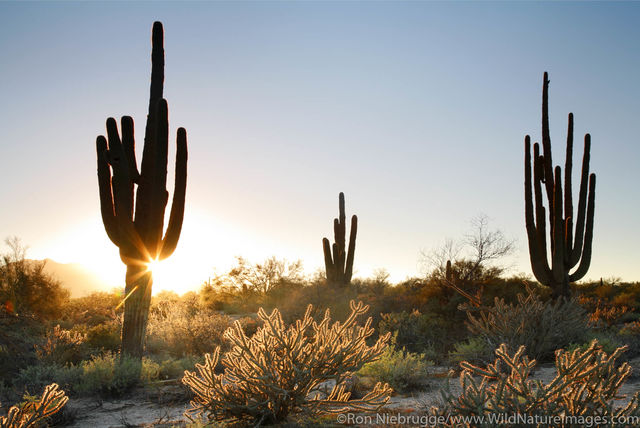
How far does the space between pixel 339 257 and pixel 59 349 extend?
45.2 ft

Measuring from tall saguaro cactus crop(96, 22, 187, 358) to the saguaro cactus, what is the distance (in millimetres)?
12360

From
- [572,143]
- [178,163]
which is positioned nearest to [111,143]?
[178,163]

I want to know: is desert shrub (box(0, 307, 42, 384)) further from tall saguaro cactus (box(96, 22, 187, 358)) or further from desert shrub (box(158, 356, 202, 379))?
desert shrub (box(158, 356, 202, 379))

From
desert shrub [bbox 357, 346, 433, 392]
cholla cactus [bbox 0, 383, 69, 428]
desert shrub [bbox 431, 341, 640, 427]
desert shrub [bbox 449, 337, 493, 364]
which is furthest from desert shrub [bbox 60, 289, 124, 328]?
desert shrub [bbox 431, 341, 640, 427]

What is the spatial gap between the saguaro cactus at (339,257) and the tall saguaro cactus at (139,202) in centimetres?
1236

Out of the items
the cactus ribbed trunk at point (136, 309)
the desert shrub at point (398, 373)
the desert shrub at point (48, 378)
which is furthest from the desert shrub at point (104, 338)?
the desert shrub at point (398, 373)

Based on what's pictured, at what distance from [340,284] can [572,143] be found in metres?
11.3

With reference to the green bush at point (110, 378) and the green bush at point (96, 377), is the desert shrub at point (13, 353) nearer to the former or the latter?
the green bush at point (96, 377)

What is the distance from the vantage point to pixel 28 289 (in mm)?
18578

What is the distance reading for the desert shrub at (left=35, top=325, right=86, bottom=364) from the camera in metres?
9.09

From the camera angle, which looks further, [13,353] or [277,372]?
[13,353]

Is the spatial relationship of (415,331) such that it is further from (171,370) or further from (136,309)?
(136,309)

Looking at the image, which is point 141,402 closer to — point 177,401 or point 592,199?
point 177,401

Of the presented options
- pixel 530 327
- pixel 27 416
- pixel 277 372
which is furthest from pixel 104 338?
pixel 530 327
